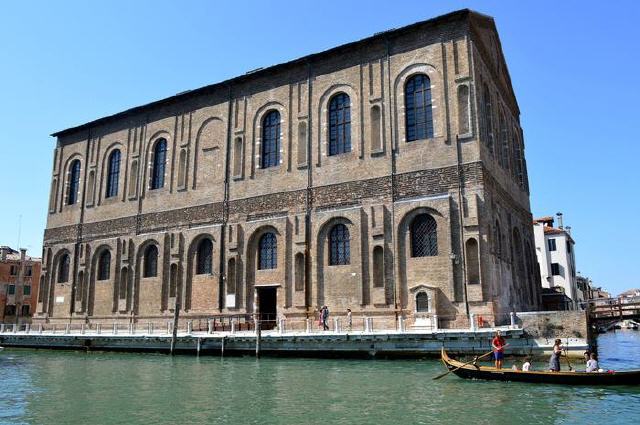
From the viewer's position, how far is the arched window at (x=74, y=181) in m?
36.5

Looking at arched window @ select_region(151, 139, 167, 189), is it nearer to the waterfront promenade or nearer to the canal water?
the waterfront promenade

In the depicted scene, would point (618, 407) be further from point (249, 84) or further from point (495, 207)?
point (249, 84)

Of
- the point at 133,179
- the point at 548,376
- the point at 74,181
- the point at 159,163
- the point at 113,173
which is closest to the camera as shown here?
the point at 548,376

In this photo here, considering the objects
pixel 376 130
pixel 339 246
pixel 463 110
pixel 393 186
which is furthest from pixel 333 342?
pixel 463 110

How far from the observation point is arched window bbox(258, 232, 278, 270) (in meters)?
27.0

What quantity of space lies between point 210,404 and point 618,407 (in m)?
8.82

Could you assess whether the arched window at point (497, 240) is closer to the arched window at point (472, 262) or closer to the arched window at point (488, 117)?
the arched window at point (472, 262)

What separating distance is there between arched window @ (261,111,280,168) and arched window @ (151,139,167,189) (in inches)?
277

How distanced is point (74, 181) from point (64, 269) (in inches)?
231

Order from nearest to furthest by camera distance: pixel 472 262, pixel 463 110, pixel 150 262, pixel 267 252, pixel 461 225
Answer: pixel 472 262
pixel 461 225
pixel 463 110
pixel 267 252
pixel 150 262

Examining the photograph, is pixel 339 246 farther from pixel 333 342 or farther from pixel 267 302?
pixel 333 342

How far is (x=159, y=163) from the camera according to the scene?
32.8 metres

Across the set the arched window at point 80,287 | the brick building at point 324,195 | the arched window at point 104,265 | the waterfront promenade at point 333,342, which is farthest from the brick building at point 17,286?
the waterfront promenade at point 333,342

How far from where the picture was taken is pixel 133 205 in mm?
32875
